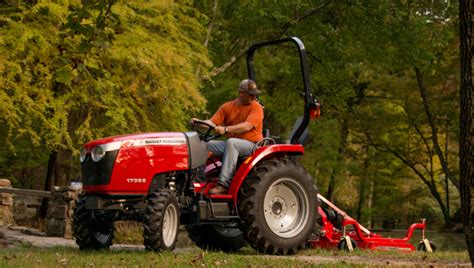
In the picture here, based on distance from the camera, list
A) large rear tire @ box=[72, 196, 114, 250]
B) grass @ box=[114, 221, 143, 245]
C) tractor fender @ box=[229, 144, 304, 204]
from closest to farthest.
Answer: large rear tire @ box=[72, 196, 114, 250] → tractor fender @ box=[229, 144, 304, 204] → grass @ box=[114, 221, 143, 245]

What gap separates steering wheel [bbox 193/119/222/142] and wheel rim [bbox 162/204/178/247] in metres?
1.17

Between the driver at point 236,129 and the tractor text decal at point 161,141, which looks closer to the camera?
the tractor text decal at point 161,141

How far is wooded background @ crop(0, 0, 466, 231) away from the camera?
16.4 meters

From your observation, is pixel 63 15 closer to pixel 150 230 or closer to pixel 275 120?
pixel 150 230

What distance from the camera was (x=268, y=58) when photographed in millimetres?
25391

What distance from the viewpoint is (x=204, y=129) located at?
9.88 m

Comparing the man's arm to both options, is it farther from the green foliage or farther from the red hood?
the green foliage

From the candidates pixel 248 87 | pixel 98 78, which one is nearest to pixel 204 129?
pixel 248 87

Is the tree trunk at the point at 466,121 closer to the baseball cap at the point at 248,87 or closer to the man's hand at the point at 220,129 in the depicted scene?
the man's hand at the point at 220,129

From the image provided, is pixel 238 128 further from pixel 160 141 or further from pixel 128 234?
pixel 128 234

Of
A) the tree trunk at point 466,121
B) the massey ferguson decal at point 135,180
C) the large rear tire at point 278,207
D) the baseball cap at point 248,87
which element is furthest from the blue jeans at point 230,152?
the tree trunk at point 466,121

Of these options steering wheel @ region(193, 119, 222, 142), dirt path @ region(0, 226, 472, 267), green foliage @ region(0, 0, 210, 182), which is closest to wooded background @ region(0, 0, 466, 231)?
green foliage @ region(0, 0, 210, 182)

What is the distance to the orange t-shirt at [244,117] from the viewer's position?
9.82 meters

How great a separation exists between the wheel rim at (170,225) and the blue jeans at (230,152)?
82 cm
